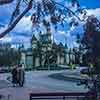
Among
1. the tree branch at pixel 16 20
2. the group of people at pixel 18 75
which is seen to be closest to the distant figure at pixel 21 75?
the group of people at pixel 18 75

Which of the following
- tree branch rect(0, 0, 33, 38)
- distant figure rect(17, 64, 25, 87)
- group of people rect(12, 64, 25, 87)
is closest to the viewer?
tree branch rect(0, 0, 33, 38)

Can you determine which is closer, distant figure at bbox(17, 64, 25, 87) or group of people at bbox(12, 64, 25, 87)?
group of people at bbox(12, 64, 25, 87)

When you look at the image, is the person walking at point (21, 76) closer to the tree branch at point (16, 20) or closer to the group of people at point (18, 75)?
the group of people at point (18, 75)

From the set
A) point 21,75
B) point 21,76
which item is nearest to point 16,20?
point 21,75

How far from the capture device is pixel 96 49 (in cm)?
1005

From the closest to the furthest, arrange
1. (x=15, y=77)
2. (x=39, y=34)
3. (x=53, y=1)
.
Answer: (x=53, y=1)
(x=39, y=34)
(x=15, y=77)

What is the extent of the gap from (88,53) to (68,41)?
119cm

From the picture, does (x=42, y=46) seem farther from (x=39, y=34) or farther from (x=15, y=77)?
(x=15, y=77)

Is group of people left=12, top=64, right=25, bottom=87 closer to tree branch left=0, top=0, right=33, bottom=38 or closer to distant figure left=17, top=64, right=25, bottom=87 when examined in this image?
distant figure left=17, top=64, right=25, bottom=87

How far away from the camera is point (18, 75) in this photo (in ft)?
53.4

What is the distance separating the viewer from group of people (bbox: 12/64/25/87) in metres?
15.1

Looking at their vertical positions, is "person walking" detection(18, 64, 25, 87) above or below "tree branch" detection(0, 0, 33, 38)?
below

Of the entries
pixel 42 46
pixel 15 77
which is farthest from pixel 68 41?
pixel 15 77

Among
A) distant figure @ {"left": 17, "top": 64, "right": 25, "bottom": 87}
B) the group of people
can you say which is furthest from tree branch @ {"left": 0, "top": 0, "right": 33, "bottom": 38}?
distant figure @ {"left": 17, "top": 64, "right": 25, "bottom": 87}
